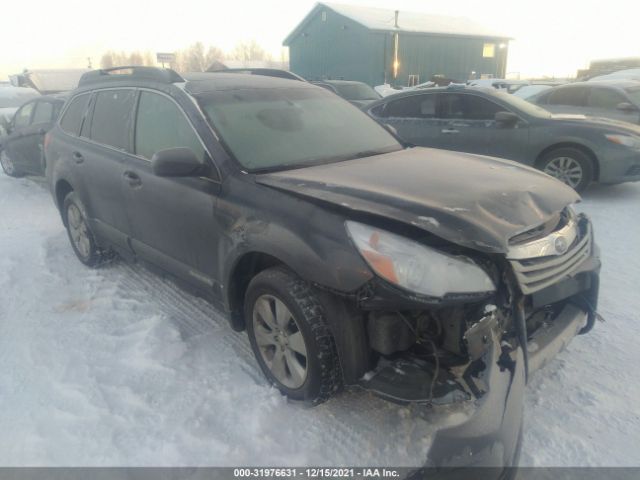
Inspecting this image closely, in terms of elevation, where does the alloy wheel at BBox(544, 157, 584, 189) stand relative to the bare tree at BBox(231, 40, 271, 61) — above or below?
below

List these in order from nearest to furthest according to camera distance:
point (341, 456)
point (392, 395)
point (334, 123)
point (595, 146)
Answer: point (392, 395), point (341, 456), point (334, 123), point (595, 146)

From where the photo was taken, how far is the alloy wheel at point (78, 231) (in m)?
4.54

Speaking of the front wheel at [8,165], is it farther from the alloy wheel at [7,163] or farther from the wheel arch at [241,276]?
the wheel arch at [241,276]

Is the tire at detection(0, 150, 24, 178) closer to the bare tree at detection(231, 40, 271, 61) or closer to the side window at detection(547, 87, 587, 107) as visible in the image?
the side window at detection(547, 87, 587, 107)

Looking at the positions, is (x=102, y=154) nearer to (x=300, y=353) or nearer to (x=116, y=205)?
(x=116, y=205)

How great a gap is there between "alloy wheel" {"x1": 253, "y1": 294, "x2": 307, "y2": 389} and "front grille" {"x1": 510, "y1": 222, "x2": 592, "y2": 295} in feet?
3.55

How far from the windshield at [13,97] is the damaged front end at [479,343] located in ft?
48.5

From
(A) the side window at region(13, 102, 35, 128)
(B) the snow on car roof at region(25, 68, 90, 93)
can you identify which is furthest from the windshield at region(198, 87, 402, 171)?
(B) the snow on car roof at region(25, 68, 90, 93)

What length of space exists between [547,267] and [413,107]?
572 cm

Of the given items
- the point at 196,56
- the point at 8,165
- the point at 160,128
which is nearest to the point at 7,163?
the point at 8,165

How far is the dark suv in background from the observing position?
205cm

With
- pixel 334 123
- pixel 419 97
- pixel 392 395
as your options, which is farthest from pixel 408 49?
pixel 392 395

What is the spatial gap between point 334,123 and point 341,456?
227cm

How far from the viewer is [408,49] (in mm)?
28078
